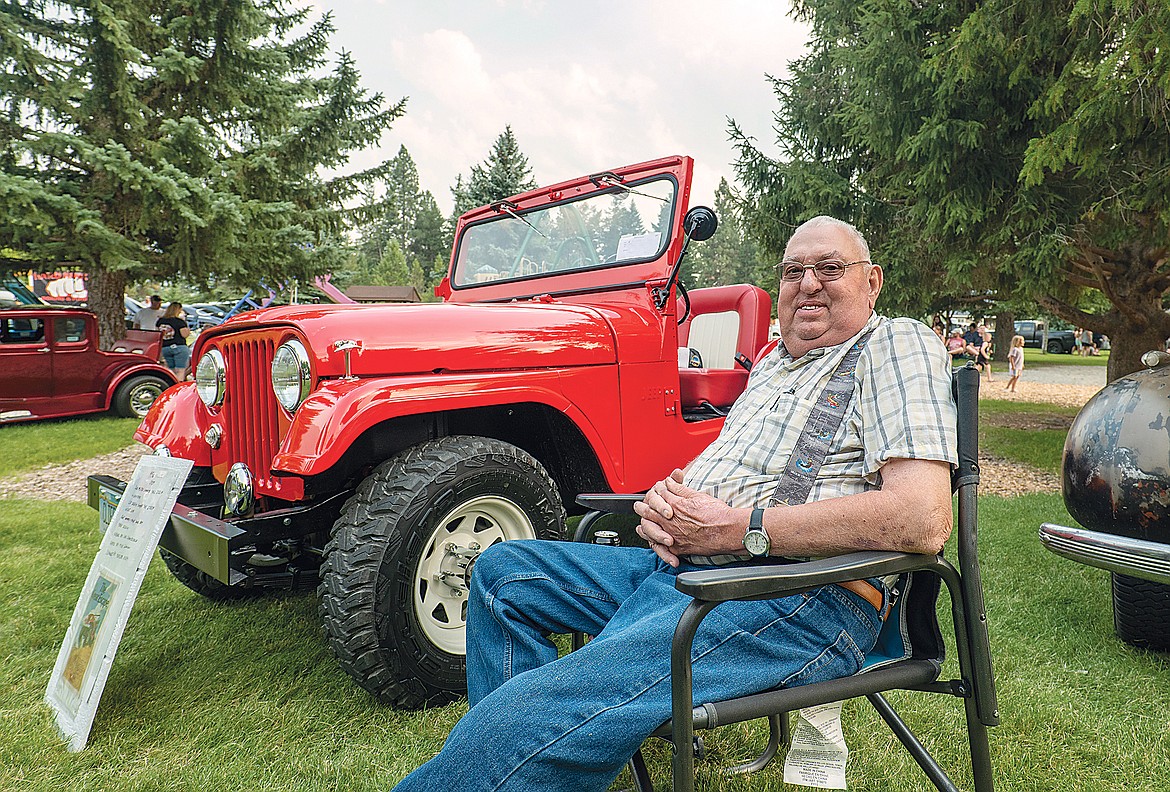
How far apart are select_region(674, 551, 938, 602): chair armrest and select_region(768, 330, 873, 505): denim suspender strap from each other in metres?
0.25

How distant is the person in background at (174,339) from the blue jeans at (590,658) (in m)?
11.0

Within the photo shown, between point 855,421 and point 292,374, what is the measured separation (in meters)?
1.78

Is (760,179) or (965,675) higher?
(760,179)

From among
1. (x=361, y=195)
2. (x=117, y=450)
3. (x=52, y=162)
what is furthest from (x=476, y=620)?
(x=361, y=195)

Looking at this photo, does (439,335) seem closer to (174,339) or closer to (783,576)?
(783,576)

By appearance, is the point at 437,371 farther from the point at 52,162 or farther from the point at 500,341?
the point at 52,162

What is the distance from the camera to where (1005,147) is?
651 cm

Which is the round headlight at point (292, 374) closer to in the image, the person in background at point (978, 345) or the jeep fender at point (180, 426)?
the jeep fender at point (180, 426)

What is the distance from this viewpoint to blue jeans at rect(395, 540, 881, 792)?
4.15 feet

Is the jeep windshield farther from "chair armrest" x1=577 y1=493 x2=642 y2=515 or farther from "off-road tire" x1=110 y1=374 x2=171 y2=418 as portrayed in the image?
"off-road tire" x1=110 y1=374 x2=171 y2=418

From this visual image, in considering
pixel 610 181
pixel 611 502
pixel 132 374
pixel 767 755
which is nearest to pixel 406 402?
pixel 611 502

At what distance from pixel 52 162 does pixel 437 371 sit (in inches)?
405

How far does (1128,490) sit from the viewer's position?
2260mm

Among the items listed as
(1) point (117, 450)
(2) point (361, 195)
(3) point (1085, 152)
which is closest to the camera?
(3) point (1085, 152)
